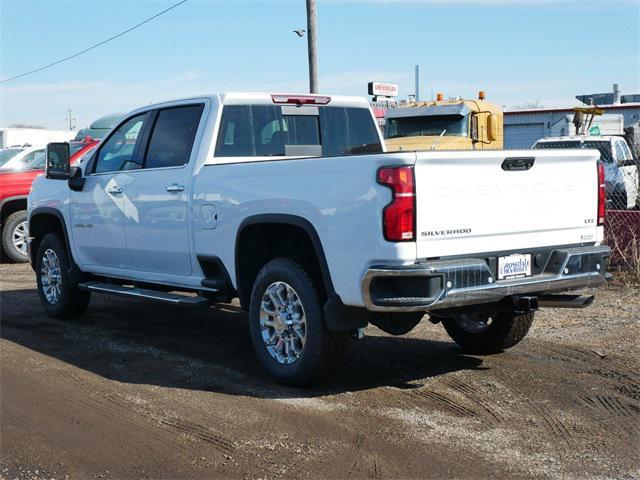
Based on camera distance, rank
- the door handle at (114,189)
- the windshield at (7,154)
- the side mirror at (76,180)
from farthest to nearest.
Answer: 1. the windshield at (7,154)
2. the side mirror at (76,180)
3. the door handle at (114,189)

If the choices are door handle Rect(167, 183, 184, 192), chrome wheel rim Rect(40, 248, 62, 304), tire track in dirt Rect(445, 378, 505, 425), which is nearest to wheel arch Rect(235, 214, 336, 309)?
door handle Rect(167, 183, 184, 192)

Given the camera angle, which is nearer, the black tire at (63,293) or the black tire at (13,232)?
the black tire at (63,293)

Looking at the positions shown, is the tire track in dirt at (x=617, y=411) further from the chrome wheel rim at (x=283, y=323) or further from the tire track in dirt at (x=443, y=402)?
the chrome wheel rim at (x=283, y=323)

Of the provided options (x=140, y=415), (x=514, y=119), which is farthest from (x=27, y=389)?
(x=514, y=119)

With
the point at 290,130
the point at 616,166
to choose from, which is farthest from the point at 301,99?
the point at 616,166

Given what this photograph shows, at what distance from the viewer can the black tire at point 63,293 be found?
27.8 feet

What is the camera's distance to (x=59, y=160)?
8.10 meters

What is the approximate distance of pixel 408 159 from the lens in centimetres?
503

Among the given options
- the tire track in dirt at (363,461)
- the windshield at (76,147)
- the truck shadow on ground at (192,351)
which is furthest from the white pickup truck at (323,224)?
the windshield at (76,147)

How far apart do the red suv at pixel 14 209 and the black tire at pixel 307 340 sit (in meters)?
8.36

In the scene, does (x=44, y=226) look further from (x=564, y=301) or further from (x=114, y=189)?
(x=564, y=301)

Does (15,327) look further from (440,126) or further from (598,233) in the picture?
(440,126)

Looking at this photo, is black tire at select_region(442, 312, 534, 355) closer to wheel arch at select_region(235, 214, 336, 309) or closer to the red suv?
wheel arch at select_region(235, 214, 336, 309)

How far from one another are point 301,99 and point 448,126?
10277 millimetres
